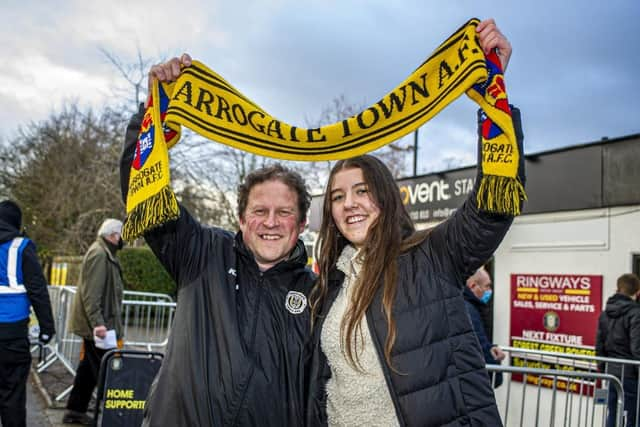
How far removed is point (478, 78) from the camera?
2180 millimetres

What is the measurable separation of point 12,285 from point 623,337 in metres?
6.22

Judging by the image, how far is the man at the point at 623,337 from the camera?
6.17 meters

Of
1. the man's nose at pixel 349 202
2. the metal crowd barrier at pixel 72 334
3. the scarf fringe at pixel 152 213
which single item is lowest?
the metal crowd barrier at pixel 72 334

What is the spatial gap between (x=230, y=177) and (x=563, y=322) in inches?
698

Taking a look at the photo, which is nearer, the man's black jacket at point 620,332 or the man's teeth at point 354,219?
the man's teeth at point 354,219

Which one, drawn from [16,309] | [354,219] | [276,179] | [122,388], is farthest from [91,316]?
[354,219]

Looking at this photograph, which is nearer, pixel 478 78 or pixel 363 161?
pixel 478 78

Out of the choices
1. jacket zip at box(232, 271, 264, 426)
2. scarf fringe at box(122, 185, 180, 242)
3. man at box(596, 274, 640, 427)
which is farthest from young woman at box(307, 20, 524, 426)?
man at box(596, 274, 640, 427)

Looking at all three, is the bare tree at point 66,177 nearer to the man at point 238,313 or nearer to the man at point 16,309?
the man at point 16,309

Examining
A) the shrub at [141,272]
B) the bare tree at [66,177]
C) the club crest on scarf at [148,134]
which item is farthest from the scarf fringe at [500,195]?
the bare tree at [66,177]

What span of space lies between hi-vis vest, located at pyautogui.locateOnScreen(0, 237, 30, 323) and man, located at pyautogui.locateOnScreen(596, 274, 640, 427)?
580 cm

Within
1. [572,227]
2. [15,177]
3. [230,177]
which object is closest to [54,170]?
[15,177]

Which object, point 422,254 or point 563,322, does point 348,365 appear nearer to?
point 422,254

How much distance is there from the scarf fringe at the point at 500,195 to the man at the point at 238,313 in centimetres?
96
